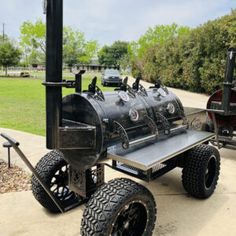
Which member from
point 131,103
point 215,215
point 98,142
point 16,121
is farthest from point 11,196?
point 16,121

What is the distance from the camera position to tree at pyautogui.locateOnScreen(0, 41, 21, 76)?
1212 inches

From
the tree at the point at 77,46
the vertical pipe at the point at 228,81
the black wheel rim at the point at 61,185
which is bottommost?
the black wheel rim at the point at 61,185

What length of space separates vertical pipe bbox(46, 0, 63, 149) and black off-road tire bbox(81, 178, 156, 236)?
528 millimetres

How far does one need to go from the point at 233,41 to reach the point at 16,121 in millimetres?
8502

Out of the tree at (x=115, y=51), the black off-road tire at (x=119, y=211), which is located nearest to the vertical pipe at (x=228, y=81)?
the black off-road tire at (x=119, y=211)

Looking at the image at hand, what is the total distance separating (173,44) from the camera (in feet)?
57.5

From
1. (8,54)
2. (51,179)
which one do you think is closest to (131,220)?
(51,179)

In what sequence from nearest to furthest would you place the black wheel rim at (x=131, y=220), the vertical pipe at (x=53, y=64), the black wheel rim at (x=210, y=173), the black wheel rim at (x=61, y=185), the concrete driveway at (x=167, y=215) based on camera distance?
the vertical pipe at (x=53, y=64) → the black wheel rim at (x=131, y=220) → the concrete driveway at (x=167, y=215) → the black wheel rim at (x=61, y=185) → the black wheel rim at (x=210, y=173)

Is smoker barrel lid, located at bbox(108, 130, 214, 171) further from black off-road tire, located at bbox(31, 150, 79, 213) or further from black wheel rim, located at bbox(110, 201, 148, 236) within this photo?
black off-road tire, located at bbox(31, 150, 79, 213)

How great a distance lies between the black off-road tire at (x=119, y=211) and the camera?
190 cm

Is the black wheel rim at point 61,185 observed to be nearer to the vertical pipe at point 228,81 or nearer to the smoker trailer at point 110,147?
the smoker trailer at point 110,147

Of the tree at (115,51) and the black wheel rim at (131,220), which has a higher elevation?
the tree at (115,51)

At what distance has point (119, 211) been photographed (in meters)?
1.95

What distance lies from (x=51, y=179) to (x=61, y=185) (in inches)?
7.2
